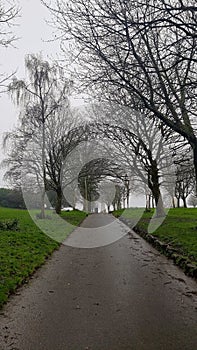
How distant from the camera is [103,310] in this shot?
473 centimetres

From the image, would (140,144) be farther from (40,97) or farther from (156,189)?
(40,97)

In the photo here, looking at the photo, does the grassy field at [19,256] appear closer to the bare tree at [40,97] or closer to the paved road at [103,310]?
the paved road at [103,310]

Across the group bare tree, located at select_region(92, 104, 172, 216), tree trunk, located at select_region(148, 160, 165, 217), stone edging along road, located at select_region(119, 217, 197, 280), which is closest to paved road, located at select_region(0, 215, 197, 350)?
stone edging along road, located at select_region(119, 217, 197, 280)

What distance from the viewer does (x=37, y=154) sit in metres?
24.5

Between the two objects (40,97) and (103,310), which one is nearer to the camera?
(103,310)

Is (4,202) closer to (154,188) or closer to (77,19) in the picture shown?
(154,188)

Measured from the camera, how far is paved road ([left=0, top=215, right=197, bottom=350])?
3715 mm

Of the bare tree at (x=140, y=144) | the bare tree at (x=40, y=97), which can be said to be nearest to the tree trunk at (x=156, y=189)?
the bare tree at (x=140, y=144)

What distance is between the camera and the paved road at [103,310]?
12.2 ft

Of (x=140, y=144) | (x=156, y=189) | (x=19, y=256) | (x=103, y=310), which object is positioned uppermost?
(x=140, y=144)

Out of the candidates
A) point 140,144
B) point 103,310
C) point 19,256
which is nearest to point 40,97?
point 140,144

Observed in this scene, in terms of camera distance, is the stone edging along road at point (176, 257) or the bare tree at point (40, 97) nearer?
the stone edging along road at point (176, 257)

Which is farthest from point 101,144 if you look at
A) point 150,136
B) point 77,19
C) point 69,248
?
point 77,19

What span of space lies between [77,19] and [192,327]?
21.0 ft
